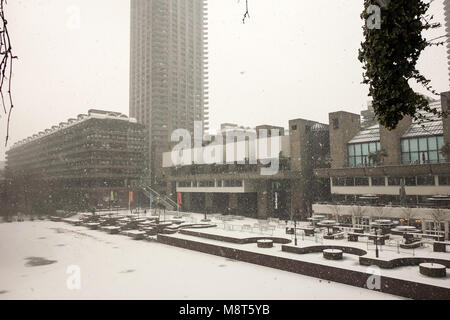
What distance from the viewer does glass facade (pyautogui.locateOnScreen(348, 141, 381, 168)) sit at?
146 feet

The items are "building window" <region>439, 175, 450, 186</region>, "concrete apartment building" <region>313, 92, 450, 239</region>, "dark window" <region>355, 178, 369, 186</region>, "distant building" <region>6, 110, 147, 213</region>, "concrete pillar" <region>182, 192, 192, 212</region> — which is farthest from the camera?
"distant building" <region>6, 110, 147, 213</region>

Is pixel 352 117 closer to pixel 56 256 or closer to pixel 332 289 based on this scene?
pixel 332 289

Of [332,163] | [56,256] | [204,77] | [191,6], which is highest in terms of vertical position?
[191,6]

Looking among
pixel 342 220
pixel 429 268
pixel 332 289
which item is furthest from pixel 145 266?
pixel 342 220

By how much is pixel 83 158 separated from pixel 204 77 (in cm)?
8267

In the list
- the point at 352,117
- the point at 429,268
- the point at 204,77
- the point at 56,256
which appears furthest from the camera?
the point at 204,77

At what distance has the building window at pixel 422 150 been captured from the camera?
37375 millimetres

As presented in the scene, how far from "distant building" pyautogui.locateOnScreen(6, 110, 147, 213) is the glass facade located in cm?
5683

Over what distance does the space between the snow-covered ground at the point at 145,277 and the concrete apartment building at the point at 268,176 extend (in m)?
25.2

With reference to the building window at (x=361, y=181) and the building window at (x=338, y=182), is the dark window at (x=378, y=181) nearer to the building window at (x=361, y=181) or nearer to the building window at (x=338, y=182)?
the building window at (x=361, y=181)

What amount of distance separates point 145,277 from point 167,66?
135m

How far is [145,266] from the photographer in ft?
77.3

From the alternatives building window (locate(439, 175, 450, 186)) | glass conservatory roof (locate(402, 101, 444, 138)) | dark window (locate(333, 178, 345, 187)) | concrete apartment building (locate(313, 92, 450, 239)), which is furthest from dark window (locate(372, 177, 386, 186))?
glass conservatory roof (locate(402, 101, 444, 138))

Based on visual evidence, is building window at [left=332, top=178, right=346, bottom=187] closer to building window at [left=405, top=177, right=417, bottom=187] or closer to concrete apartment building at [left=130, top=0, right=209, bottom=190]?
building window at [left=405, top=177, right=417, bottom=187]
